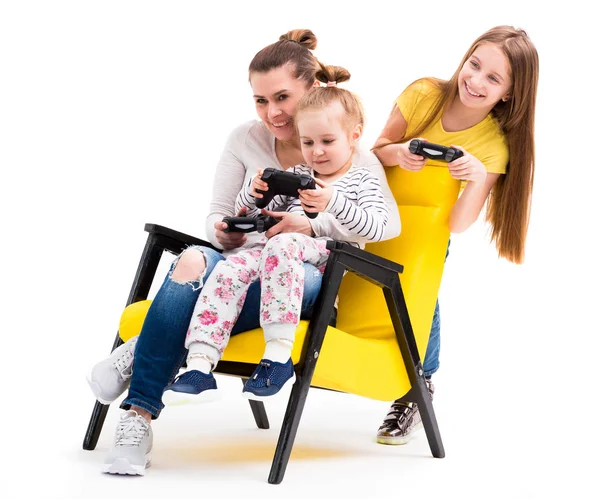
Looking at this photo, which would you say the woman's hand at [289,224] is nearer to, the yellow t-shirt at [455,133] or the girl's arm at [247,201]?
the girl's arm at [247,201]

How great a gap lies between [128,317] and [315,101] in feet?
2.88

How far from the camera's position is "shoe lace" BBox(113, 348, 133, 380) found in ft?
8.80

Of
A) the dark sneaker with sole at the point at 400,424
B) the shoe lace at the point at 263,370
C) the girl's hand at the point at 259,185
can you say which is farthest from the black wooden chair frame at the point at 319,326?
the girl's hand at the point at 259,185

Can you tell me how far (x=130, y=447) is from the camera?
2.53m

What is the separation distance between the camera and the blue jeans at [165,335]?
2.58 metres

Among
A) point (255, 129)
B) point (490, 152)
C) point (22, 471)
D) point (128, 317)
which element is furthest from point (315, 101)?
point (22, 471)

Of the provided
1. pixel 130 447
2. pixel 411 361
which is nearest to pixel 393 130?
pixel 411 361

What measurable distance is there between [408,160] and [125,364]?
3.71 ft

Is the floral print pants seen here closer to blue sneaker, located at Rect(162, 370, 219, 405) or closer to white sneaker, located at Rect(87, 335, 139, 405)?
blue sneaker, located at Rect(162, 370, 219, 405)

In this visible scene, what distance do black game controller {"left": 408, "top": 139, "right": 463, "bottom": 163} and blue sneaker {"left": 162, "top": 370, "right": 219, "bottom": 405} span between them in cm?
100

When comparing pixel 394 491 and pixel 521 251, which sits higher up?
pixel 521 251

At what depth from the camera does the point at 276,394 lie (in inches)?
95.0

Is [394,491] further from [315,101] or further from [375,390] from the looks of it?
[315,101]

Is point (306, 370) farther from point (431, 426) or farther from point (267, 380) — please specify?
point (431, 426)
